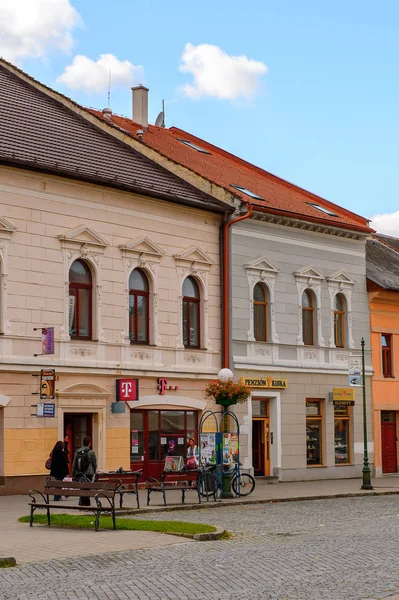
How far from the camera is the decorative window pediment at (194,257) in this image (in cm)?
3406

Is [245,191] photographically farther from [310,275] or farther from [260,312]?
[260,312]

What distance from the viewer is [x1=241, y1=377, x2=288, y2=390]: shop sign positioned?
1410 inches

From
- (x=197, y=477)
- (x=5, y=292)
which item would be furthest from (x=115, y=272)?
(x=197, y=477)

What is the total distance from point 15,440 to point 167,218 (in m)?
8.88

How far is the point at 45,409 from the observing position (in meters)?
28.9

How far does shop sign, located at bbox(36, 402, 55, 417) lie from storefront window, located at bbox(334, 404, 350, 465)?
45.1 ft

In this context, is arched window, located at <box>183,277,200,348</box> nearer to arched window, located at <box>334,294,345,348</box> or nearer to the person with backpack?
arched window, located at <box>334,294,345,348</box>

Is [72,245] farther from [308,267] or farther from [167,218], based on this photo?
[308,267]

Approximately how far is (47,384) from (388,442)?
17.6m

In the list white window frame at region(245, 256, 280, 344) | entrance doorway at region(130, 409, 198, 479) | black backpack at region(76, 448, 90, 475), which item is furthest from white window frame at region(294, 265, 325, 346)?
black backpack at region(76, 448, 90, 475)

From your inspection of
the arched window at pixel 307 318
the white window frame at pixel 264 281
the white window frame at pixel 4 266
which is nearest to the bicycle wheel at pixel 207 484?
the white window frame at pixel 4 266

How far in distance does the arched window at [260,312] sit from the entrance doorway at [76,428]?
7.73m

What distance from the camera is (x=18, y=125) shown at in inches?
1266

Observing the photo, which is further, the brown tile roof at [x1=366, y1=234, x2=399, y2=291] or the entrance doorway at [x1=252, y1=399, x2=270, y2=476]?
the brown tile roof at [x1=366, y1=234, x2=399, y2=291]
